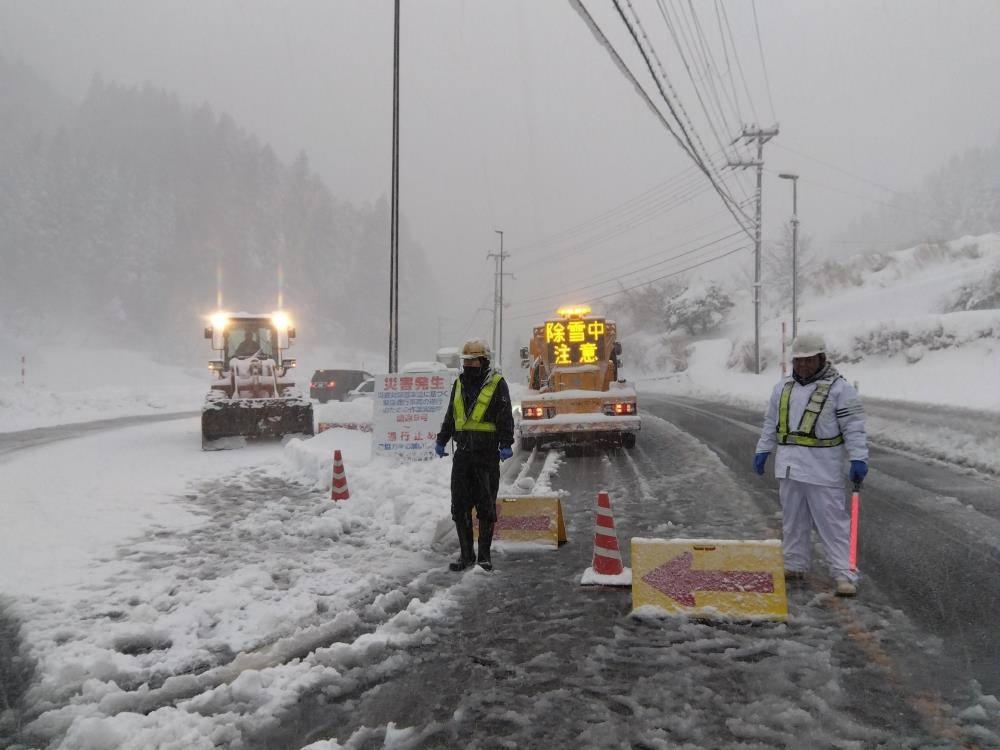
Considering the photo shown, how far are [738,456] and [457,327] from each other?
12854cm

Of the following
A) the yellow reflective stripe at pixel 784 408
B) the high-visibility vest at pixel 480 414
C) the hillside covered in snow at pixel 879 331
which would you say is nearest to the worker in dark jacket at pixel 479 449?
the high-visibility vest at pixel 480 414

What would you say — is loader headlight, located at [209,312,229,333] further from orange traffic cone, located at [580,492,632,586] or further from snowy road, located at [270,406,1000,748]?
orange traffic cone, located at [580,492,632,586]

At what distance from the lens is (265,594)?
202 inches

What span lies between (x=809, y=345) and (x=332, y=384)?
27497 mm

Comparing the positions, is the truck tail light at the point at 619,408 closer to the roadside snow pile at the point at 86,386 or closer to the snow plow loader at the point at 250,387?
the snow plow loader at the point at 250,387

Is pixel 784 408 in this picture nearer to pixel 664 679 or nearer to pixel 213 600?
pixel 664 679

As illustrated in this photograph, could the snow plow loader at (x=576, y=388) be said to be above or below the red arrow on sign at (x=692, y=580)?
above

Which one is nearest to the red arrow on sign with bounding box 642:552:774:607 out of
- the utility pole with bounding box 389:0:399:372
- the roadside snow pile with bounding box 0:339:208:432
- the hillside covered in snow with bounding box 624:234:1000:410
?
the utility pole with bounding box 389:0:399:372

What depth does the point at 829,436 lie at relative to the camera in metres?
4.99

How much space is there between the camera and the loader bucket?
14.0 m

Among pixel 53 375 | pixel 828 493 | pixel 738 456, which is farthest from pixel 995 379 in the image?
pixel 53 375

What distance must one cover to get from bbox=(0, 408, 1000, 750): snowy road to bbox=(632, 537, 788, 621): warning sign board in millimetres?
151

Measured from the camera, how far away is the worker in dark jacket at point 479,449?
5.87 metres

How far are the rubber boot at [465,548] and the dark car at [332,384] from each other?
81.5ft
